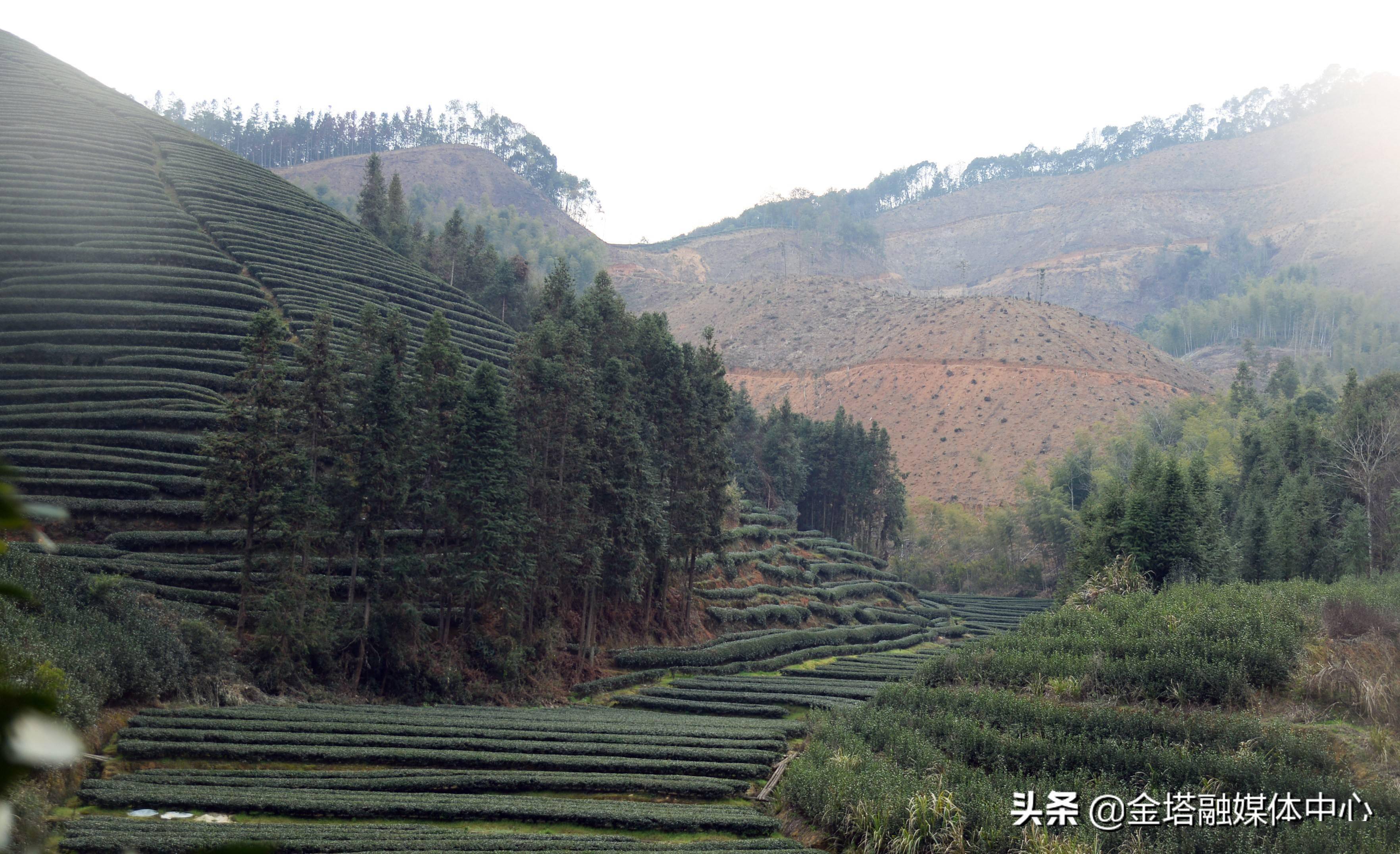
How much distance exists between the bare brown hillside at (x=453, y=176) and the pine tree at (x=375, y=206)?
8334cm

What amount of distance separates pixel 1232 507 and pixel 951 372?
2307 inches

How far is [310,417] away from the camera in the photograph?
3359cm

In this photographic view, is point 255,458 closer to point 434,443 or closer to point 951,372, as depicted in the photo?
point 434,443

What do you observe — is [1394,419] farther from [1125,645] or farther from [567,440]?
[567,440]

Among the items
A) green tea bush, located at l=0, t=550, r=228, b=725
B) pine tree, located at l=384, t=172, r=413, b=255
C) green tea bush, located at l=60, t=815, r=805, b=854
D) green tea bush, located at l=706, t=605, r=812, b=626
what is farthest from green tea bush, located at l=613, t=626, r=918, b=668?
pine tree, located at l=384, t=172, r=413, b=255

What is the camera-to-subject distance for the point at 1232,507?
63.5 m

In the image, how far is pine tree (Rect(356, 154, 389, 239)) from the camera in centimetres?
8812

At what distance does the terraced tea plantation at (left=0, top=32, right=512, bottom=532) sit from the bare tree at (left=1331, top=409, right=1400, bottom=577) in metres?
51.7

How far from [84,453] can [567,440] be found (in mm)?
20850

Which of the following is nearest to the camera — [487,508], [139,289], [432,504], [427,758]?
[427,758]

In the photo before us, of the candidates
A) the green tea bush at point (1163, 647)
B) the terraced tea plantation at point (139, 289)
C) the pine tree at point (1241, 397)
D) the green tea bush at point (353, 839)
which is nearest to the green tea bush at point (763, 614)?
the terraced tea plantation at point (139, 289)

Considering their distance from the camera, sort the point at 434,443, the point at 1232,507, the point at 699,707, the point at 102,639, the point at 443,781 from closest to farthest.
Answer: the point at 443,781
the point at 102,639
the point at 699,707
the point at 434,443
the point at 1232,507

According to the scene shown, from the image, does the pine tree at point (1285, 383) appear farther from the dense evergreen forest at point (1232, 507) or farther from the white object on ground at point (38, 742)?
the white object on ground at point (38, 742)

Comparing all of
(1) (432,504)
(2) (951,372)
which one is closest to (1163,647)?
(1) (432,504)
